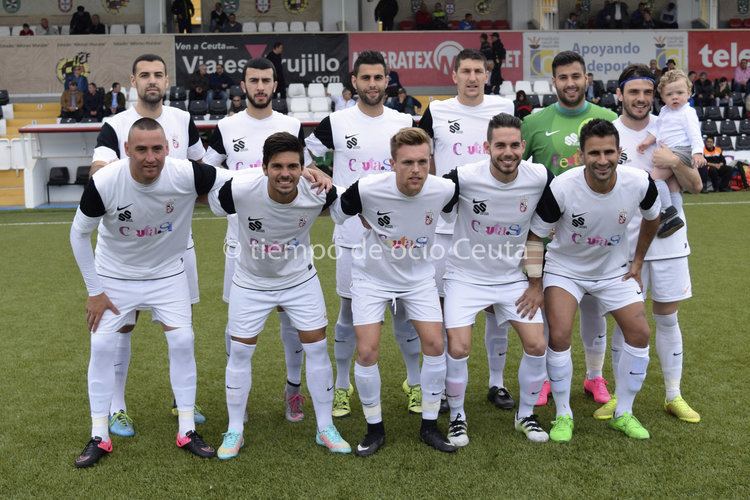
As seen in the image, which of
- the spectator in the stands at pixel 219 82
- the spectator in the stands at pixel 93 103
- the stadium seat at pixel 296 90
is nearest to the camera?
the spectator in the stands at pixel 93 103

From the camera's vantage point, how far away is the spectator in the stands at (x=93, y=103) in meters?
19.6

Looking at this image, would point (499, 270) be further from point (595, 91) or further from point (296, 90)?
point (296, 90)

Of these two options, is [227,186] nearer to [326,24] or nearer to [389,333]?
[389,333]

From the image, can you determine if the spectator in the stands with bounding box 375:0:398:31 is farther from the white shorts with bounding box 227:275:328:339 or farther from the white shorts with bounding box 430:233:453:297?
the white shorts with bounding box 227:275:328:339

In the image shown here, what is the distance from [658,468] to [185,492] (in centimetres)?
250

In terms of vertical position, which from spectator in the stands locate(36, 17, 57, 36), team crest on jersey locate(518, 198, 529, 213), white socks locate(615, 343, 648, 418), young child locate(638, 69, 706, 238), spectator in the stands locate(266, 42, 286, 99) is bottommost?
white socks locate(615, 343, 648, 418)

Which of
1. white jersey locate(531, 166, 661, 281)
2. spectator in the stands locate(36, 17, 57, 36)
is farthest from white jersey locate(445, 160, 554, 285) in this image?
Answer: spectator in the stands locate(36, 17, 57, 36)

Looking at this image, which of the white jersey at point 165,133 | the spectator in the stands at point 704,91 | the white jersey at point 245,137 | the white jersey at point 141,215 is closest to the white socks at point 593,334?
the white jersey at point 245,137

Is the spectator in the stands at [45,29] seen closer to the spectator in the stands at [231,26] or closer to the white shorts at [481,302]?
the spectator in the stands at [231,26]

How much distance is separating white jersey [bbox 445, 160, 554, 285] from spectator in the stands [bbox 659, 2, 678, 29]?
22.5 metres

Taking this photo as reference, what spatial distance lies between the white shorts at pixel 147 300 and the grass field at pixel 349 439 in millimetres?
754

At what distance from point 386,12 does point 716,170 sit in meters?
10.9

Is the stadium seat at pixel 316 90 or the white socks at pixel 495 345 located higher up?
the stadium seat at pixel 316 90

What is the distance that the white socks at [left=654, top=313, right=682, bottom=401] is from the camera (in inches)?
201
